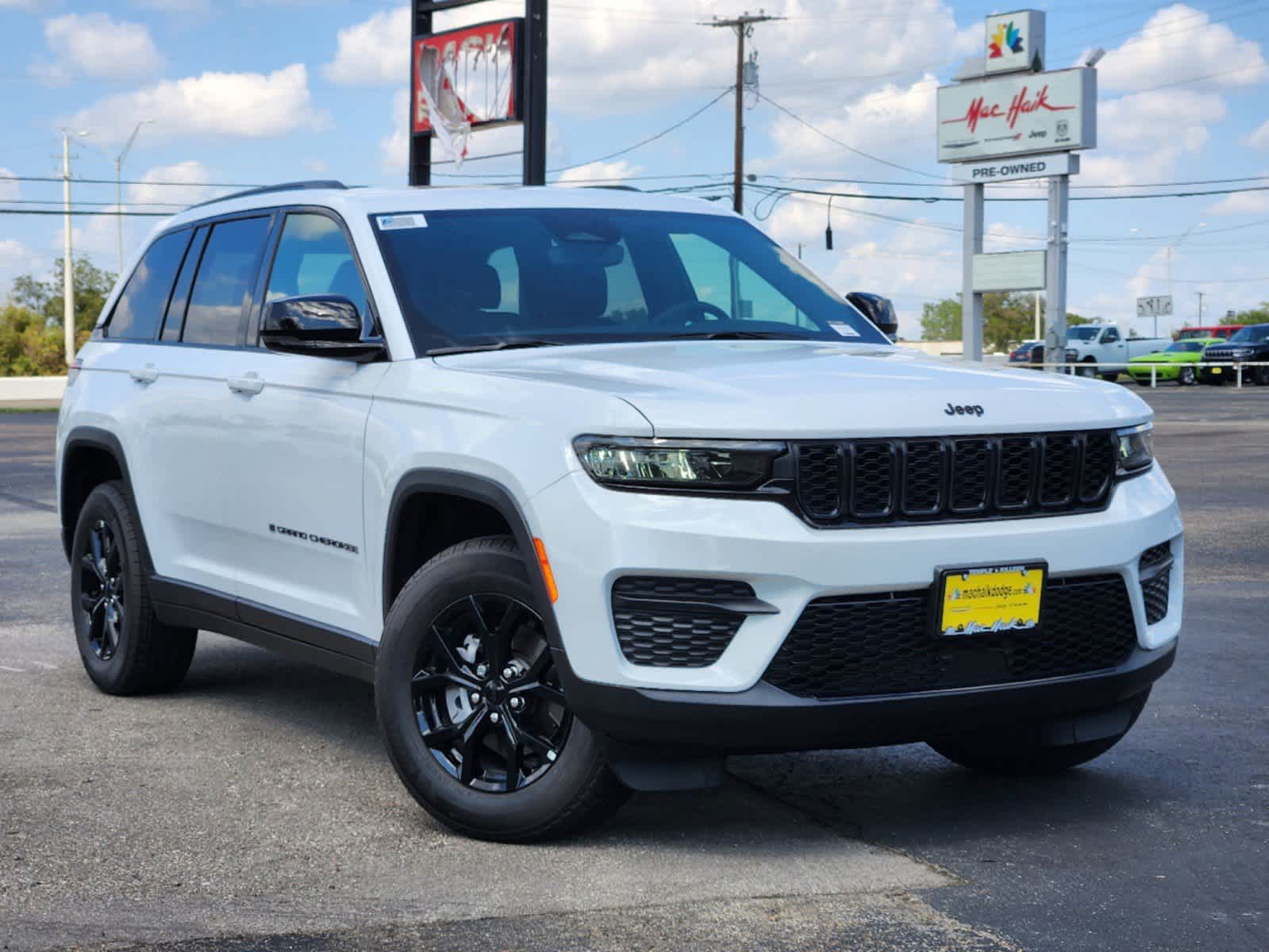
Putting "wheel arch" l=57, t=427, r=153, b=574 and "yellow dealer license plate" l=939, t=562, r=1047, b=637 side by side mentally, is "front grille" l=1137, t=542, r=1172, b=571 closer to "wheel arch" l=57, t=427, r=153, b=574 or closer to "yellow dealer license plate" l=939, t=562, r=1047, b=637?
"yellow dealer license plate" l=939, t=562, r=1047, b=637

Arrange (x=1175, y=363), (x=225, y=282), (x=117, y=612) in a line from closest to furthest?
(x=225, y=282) < (x=117, y=612) < (x=1175, y=363)

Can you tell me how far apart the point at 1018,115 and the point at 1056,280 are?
507 centimetres

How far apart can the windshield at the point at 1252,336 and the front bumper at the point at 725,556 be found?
52.5m

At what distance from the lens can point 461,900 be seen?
14.5ft

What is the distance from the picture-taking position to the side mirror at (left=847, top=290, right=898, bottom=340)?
6.71m

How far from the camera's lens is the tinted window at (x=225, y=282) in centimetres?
652

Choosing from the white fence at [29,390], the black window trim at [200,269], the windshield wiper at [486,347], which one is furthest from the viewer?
the white fence at [29,390]

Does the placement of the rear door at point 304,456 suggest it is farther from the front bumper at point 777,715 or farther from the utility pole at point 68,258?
the utility pole at point 68,258

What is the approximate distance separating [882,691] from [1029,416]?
0.86 meters

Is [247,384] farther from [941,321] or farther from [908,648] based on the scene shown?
[941,321]

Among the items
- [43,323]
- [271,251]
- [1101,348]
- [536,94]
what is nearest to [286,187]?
[271,251]

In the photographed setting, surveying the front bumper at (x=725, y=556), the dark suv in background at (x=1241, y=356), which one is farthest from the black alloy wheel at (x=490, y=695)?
the dark suv in background at (x=1241, y=356)

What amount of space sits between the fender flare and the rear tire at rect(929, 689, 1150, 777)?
5.68ft

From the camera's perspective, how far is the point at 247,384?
6.12 meters
